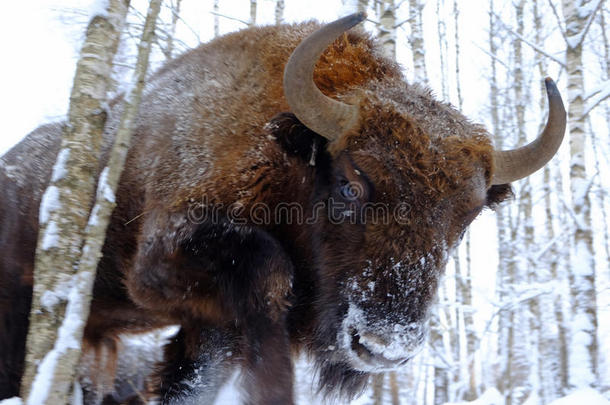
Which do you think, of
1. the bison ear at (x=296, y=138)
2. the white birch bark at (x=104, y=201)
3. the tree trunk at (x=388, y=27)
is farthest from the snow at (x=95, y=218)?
the tree trunk at (x=388, y=27)

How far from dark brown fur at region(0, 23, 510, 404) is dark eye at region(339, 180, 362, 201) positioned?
0.04ft

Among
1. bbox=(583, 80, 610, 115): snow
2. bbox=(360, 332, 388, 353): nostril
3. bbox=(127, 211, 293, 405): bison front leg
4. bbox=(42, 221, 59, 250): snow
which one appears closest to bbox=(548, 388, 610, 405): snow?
bbox=(360, 332, 388, 353): nostril

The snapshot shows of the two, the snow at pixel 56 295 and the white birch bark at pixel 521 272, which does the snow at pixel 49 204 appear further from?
the white birch bark at pixel 521 272

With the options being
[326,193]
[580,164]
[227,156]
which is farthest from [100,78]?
[580,164]

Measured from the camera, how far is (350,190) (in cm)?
332

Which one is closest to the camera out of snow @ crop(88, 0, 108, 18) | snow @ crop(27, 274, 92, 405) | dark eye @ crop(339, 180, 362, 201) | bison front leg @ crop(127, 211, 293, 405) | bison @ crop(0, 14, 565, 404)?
snow @ crop(27, 274, 92, 405)

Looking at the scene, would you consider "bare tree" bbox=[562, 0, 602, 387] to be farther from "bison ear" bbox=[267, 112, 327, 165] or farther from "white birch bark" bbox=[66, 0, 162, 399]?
"white birch bark" bbox=[66, 0, 162, 399]

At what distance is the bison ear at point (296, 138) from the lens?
3.36 meters

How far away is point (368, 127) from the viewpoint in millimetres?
3348

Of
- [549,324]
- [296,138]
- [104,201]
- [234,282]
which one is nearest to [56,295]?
[104,201]

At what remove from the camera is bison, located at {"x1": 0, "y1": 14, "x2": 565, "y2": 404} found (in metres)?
3.10

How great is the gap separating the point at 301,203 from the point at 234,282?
636 millimetres

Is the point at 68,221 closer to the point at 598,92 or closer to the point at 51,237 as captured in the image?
the point at 51,237

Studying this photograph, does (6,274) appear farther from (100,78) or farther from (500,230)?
(500,230)
